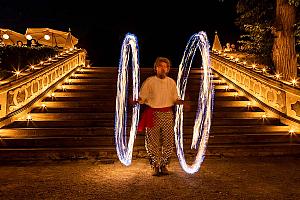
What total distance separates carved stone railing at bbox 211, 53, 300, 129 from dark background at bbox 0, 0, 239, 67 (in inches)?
513

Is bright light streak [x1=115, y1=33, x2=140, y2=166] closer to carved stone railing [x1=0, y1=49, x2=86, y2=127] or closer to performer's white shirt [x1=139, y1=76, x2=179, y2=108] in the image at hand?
performer's white shirt [x1=139, y1=76, x2=179, y2=108]

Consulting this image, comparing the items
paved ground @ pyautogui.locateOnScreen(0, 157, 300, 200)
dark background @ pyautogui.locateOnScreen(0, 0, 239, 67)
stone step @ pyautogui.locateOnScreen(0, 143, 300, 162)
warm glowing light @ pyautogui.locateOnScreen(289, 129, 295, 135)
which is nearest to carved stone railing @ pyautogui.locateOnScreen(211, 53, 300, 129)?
warm glowing light @ pyautogui.locateOnScreen(289, 129, 295, 135)

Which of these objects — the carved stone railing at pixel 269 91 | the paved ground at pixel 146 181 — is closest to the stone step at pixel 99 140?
the paved ground at pixel 146 181

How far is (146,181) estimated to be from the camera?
18.4 feet

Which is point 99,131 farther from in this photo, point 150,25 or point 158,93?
point 150,25

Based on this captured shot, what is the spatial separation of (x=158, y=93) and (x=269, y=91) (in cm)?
518

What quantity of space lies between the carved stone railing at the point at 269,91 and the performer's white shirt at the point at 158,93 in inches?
164

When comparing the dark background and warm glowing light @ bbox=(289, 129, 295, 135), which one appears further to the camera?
the dark background

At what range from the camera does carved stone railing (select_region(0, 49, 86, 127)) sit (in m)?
8.64

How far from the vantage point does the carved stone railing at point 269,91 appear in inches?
356

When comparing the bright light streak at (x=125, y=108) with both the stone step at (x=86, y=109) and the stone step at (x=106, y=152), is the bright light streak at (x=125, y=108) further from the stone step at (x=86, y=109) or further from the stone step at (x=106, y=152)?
the stone step at (x=86, y=109)

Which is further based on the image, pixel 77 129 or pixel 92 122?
pixel 92 122

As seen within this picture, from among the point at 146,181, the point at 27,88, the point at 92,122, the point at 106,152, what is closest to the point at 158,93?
the point at 146,181

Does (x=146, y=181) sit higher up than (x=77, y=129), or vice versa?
(x=77, y=129)
